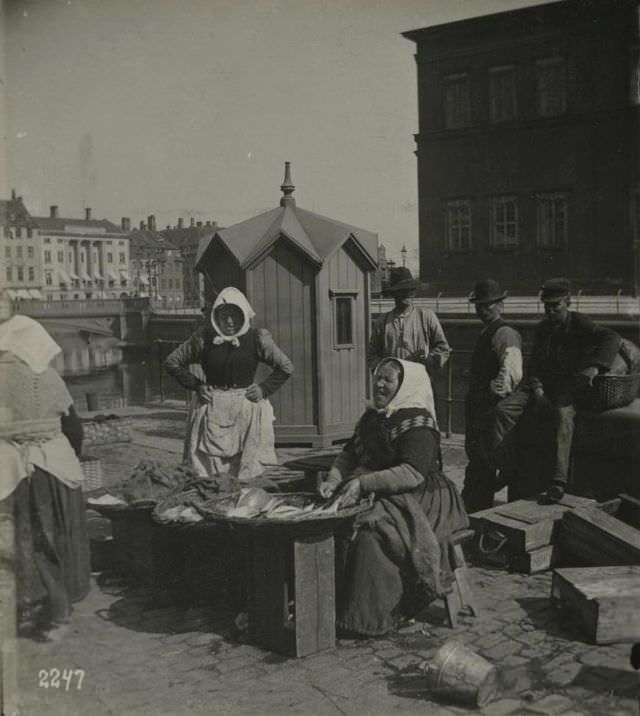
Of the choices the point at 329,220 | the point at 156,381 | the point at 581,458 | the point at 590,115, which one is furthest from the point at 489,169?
the point at 581,458

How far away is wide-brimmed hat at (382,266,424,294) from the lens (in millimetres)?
7137

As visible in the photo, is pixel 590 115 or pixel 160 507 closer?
pixel 160 507

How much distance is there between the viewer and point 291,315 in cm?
1077

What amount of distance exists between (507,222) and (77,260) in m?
47.9

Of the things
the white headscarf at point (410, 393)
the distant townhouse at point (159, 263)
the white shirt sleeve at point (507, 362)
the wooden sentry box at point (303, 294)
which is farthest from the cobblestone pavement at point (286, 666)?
the distant townhouse at point (159, 263)

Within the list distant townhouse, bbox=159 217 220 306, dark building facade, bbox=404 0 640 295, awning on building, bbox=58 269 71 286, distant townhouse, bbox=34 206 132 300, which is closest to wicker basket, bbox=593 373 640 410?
dark building facade, bbox=404 0 640 295

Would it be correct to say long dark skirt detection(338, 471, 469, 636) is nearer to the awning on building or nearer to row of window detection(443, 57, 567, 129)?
row of window detection(443, 57, 567, 129)

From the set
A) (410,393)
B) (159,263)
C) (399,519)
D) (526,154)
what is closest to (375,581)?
(399,519)

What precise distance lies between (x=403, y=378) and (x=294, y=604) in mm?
1479

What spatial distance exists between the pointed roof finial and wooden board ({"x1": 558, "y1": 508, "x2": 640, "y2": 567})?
6.74 metres

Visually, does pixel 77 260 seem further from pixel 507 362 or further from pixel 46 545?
pixel 46 545

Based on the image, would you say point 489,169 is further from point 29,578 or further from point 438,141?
point 29,578

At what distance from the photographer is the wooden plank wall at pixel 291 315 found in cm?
1071

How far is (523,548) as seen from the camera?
5590 mm
